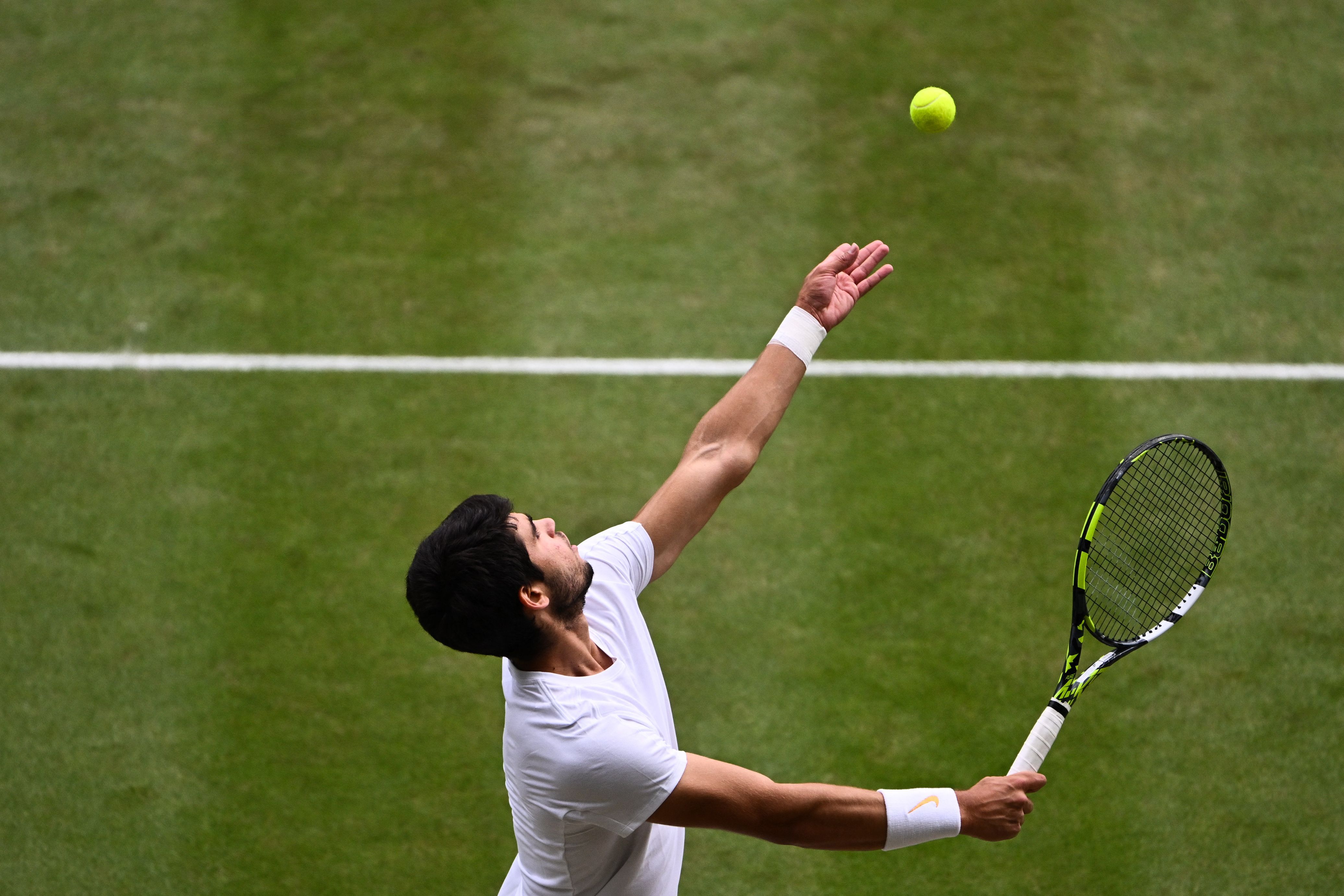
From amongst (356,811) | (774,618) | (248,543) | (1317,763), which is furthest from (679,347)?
(1317,763)

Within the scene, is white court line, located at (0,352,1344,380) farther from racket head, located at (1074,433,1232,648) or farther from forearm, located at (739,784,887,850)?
forearm, located at (739,784,887,850)

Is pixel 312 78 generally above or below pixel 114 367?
above

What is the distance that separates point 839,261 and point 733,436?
687mm

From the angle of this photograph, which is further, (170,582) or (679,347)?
(679,347)

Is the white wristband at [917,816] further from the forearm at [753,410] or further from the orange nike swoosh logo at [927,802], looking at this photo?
the forearm at [753,410]

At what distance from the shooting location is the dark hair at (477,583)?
10.8 ft

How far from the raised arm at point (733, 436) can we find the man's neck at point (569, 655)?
0.52 m

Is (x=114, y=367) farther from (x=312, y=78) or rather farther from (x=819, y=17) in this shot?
(x=819, y=17)

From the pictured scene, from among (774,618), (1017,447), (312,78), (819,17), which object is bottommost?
(774,618)

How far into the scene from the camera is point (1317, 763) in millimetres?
5324

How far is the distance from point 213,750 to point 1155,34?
22.6ft

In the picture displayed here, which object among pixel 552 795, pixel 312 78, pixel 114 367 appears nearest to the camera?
pixel 552 795

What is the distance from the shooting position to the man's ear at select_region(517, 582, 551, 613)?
3.31m

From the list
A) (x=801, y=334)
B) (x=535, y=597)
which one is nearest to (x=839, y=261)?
(x=801, y=334)
